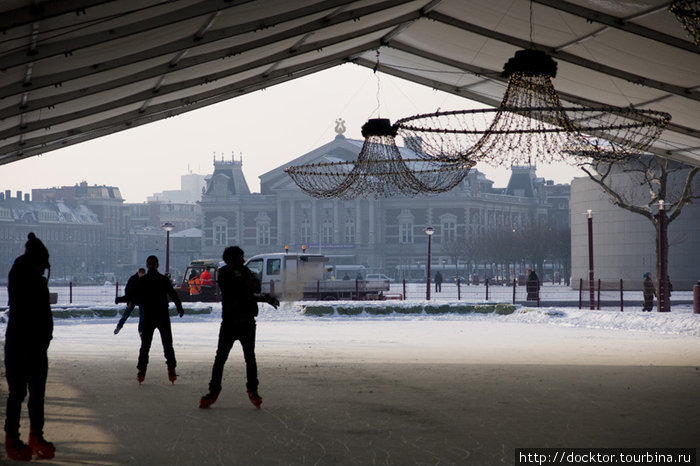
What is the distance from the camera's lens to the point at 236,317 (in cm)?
940

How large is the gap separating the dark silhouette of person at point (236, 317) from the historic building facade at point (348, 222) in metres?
79.5

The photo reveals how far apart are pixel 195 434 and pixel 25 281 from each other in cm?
197

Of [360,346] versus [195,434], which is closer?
[195,434]

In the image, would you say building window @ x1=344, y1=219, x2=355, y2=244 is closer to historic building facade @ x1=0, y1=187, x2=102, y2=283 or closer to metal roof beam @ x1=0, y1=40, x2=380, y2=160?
historic building facade @ x1=0, y1=187, x2=102, y2=283

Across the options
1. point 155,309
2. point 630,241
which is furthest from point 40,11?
point 630,241

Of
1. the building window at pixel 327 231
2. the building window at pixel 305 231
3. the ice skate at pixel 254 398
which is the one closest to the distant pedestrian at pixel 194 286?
the ice skate at pixel 254 398

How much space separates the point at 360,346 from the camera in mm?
18203

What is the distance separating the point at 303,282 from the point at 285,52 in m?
18.0

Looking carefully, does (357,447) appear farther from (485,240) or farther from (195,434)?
(485,240)

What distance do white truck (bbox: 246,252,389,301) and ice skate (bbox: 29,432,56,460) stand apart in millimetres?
27778

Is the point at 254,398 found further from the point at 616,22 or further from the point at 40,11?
the point at 616,22

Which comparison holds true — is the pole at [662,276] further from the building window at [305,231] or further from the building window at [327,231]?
the building window at [305,231]

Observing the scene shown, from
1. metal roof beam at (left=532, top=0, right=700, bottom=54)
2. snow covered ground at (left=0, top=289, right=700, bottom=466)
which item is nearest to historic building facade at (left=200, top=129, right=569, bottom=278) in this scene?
snow covered ground at (left=0, top=289, right=700, bottom=466)

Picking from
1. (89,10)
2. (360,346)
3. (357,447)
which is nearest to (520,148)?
(360,346)
